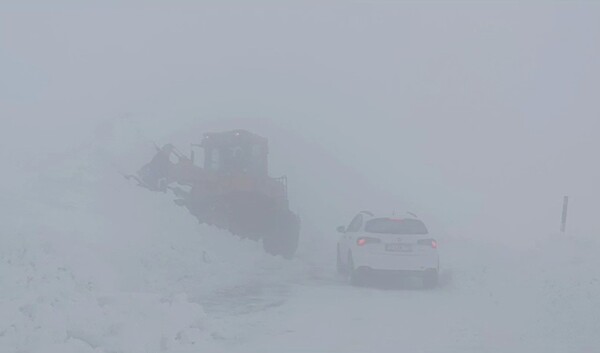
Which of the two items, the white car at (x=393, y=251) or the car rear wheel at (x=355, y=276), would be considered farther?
the car rear wheel at (x=355, y=276)

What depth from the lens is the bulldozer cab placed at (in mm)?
28391

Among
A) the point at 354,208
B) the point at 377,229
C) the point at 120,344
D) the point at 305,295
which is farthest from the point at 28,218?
the point at 354,208

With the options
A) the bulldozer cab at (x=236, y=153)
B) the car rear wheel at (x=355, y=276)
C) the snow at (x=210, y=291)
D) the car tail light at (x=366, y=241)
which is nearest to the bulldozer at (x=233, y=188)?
the bulldozer cab at (x=236, y=153)

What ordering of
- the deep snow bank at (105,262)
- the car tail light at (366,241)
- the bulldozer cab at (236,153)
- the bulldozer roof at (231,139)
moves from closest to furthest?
1. the deep snow bank at (105,262)
2. the car tail light at (366,241)
3. the bulldozer cab at (236,153)
4. the bulldozer roof at (231,139)

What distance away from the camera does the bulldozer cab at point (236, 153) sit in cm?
2839

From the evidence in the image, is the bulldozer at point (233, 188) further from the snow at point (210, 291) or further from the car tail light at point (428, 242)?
the car tail light at point (428, 242)

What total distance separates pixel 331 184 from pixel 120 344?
38223 mm

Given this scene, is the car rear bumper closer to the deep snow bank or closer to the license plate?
the license plate

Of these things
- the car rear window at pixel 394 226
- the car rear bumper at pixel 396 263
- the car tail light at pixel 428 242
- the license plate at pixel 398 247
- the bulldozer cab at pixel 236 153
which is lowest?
the car rear bumper at pixel 396 263

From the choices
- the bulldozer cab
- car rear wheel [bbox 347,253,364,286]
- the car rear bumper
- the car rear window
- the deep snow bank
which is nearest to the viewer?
the deep snow bank

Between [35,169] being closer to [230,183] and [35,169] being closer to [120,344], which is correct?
[230,183]

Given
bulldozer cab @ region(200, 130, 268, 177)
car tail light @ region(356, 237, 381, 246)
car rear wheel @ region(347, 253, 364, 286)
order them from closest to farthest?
car tail light @ region(356, 237, 381, 246), car rear wheel @ region(347, 253, 364, 286), bulldozer cab @ region(200, 130, 268, 177)

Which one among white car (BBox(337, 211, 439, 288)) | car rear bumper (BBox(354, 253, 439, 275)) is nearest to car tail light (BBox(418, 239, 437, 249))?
white car (BBox(337, 211, 439, 288))

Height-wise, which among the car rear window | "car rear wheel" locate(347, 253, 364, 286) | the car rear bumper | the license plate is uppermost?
the car rear window
